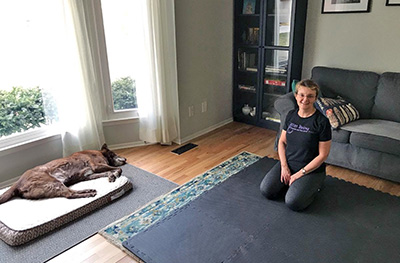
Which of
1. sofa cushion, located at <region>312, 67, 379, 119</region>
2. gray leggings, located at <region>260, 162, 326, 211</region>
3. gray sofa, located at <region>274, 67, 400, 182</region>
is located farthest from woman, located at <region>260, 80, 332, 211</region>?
sofa cushion, located at <region>312, 67, 379, 119</region>

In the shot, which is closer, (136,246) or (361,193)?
(136,246)

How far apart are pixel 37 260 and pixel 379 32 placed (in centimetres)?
364

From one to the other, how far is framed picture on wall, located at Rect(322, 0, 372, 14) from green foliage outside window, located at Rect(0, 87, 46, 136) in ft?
10.2

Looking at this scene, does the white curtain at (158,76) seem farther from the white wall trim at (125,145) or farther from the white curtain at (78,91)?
the white curtain at (78,91)

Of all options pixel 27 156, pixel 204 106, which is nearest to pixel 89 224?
pixel 27 156

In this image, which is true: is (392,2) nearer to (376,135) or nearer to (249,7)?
(376,135)

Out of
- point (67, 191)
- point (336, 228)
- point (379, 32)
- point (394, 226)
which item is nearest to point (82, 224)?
point (67, 191)

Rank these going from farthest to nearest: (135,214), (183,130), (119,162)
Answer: (183,130) < (119,162) < (135,214)

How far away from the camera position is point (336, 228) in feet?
7.06

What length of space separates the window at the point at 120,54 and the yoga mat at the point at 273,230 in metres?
1.52

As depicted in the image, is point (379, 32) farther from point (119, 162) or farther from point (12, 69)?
point (12, 69)

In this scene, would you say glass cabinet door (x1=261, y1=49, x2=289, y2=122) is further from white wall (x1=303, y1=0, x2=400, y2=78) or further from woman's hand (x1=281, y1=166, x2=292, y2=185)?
woman's hand (x1=281, y1=166, x2=292, y2=185)

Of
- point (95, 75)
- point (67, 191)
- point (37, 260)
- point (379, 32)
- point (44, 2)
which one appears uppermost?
point (44, 2)

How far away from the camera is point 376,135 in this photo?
2.69 m
